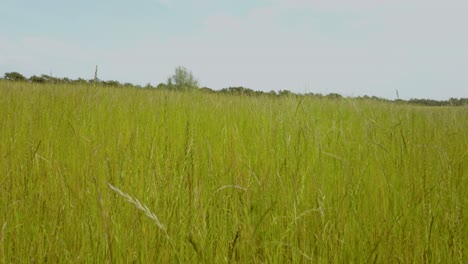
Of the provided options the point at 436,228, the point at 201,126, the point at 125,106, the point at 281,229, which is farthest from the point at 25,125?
the point at 436,228

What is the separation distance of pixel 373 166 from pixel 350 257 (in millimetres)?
967

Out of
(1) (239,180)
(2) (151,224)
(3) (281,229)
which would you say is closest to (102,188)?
(2) (151,224)

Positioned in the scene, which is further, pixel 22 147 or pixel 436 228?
pixel 22 147

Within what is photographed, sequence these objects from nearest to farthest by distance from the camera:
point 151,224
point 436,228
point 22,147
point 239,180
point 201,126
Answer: point 151,224, point 436,228, point 239,180, point 22,147, point 201,126

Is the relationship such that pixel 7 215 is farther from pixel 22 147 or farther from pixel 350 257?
pixel 350 257

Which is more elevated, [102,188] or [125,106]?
[125,106]

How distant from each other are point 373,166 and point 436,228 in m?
0.69

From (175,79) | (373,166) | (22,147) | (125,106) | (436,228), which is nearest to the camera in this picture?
(436,228)

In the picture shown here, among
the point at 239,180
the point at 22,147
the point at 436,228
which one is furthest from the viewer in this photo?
the point at 22,147

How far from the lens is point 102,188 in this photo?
5.05 ft

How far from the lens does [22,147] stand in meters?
2.20

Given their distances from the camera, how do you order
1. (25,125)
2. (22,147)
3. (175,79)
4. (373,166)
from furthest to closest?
(175,79) < (25,125) < (22,147) < (373,166)

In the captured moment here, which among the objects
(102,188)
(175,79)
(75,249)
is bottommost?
(75,249)

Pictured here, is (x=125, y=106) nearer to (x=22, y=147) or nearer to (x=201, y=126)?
(x=201, y=126)
